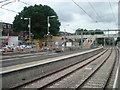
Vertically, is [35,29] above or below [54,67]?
above

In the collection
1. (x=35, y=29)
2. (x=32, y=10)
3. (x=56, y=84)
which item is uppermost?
(x=32, y=10)

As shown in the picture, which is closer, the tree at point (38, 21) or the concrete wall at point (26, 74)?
the concrete wall at point (26, 74)

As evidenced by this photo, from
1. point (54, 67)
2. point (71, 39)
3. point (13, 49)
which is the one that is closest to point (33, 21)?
point (13, 49)

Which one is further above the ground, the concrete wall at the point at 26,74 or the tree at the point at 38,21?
the tree at the point at 38,21

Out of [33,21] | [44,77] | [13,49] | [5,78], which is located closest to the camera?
[5,78]

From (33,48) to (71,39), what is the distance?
5674cm

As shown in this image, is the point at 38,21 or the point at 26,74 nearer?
the point at 26,74

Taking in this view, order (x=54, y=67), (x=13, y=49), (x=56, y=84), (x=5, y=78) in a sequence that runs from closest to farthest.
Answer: (x=5, y=78) → (x=56, y=84) → (x=54, y=67) → (x=13, y=49)

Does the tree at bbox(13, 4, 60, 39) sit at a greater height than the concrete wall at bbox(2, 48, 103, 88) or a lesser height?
greater

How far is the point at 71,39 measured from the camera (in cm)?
9306

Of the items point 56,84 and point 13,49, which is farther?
point 13,49

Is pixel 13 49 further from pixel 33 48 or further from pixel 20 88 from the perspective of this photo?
pixel 20 88

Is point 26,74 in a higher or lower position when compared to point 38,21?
lower

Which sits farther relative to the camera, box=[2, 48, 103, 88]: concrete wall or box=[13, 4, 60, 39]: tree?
box=[13, 4, 60, 39]: tree
